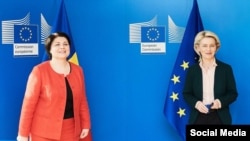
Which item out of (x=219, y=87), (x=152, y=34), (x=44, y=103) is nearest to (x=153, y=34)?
(x=152, y=34)

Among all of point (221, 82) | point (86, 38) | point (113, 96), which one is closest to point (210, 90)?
point (221, 82)

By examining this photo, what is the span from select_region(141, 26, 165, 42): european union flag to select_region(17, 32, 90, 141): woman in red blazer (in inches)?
44.5

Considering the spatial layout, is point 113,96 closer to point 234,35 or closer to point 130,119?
point 130,119

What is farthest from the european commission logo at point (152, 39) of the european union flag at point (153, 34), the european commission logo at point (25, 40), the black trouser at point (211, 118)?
the european commission logo at point (25, 40)

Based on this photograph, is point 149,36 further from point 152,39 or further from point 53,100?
point 53,100

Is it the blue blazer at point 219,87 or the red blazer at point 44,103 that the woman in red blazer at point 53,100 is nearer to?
the red blazer at point 44,103

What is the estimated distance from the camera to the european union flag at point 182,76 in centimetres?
349

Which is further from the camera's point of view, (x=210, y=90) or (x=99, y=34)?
(x=99, y=34)

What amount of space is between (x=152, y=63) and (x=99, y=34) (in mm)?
615

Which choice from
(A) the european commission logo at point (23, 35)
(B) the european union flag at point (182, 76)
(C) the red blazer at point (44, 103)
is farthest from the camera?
(B) the european union flag at point (182, 76)

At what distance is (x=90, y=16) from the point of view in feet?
12.3

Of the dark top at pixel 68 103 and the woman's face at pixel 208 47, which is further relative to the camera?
the woman's face at pixel 208 47

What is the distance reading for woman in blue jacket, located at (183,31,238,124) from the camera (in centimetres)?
304

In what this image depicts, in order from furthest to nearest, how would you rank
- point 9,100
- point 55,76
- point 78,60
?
point 78,60, point 9,100, point 55,76
